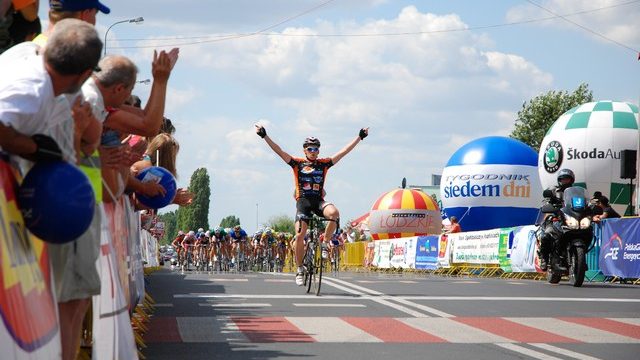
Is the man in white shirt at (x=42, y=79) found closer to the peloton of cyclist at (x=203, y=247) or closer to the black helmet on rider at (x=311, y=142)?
the black helmet on rider at (x=311, y=142)

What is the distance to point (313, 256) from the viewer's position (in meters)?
15.9

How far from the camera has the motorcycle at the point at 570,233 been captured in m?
18.9

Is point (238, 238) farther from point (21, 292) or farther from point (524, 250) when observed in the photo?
point (21, 292)

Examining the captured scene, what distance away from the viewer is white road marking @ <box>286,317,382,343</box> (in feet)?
31.4

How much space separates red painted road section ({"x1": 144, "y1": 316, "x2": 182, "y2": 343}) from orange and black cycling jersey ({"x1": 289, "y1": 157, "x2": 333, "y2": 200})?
468 centimetres

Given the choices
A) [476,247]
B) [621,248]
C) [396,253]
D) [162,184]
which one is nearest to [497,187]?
[396,253]

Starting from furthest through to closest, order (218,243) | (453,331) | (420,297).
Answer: (218,243), (420,297), (453,331)

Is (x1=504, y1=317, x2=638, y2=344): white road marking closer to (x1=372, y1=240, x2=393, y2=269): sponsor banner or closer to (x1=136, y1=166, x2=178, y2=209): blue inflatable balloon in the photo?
(x1=136, y1=166, x2=178, y2=209): blue inflatable balloon

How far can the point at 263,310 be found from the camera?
12.4 meters

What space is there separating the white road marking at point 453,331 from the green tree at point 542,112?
73.8m

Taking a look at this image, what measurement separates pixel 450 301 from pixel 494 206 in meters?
34.4

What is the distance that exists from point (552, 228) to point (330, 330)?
33.2ft

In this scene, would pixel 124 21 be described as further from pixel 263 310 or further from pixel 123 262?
pixel 123 262

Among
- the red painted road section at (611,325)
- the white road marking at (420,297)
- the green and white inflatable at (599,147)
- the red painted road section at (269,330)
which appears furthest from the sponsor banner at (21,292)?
the green and white inflatable at (599,147)
